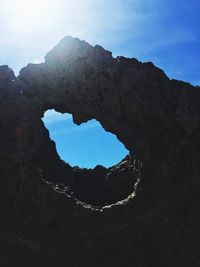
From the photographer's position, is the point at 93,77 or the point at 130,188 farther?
the point at 130,188

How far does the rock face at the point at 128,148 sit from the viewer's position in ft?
61.1

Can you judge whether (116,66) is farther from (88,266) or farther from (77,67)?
(88,266)

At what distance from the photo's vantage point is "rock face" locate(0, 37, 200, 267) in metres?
18.6

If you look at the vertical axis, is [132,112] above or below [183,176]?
above

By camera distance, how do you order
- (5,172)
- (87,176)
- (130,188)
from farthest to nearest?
(87,176)
(130,188)
(5,172)

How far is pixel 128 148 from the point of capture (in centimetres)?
1936

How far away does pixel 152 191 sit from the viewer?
18891 mm

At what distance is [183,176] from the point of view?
1861 cm

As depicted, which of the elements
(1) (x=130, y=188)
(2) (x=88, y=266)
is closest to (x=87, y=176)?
(1) (x=130, y=188)

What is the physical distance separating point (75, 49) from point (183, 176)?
271 inches

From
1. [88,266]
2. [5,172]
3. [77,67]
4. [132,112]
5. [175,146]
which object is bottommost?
[88,266]

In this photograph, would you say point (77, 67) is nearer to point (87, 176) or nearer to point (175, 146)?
point (175, 146)

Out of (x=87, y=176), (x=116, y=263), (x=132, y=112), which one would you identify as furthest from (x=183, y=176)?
(x=87, y=176)

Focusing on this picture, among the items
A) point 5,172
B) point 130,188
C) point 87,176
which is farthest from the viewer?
point 87,176
